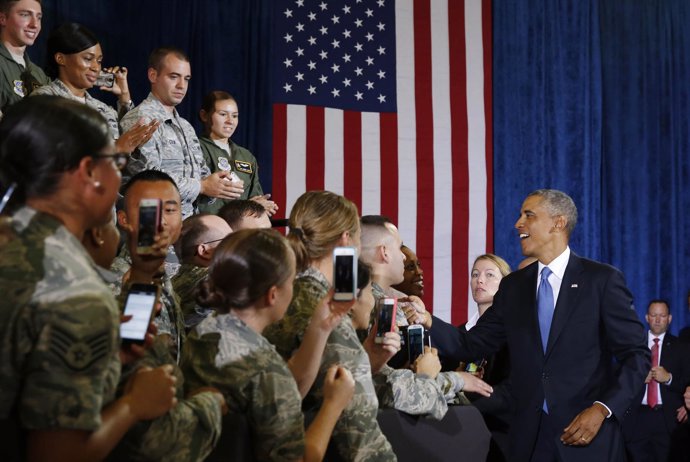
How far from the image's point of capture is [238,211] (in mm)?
4250

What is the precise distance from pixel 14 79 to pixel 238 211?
4.76 feet

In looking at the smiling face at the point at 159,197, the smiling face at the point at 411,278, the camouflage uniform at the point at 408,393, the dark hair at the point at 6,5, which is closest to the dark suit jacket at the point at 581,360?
the smiling face at the point at 411,278

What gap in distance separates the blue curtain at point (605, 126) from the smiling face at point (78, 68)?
4.57 metres

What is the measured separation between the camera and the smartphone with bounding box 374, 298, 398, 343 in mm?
2963

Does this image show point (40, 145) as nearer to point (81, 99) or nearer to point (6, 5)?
point (81, 99)

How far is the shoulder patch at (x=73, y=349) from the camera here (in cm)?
153

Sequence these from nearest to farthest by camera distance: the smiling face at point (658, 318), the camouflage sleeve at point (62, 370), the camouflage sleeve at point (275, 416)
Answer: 1. the camouflage sleeve at point (62, 370)
2. the camouflage sleeve at point (275, 416)
3. the smiling face at point (658, 318)

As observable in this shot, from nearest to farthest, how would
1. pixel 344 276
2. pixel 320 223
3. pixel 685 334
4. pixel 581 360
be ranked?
1. pixel 344 276
2. pixel 320 223
3. pixel 581 360
4. pixel 685 334

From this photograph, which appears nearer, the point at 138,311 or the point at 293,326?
the point at 138,311

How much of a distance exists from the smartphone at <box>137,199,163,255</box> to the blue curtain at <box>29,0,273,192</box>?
501 cm

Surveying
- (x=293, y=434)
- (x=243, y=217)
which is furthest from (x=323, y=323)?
(x=243, y=217)

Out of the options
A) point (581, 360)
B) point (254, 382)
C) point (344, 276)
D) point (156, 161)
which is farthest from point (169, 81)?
point (254, 382)

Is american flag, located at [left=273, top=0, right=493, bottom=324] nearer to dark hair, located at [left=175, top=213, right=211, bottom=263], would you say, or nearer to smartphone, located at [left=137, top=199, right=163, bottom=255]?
dark hair, located at [left=175, top=213, right=211, bottom=263]

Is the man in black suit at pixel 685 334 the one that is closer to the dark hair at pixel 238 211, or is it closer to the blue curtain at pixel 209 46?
the blue curtain at pixel 209 46
